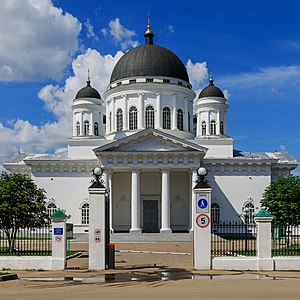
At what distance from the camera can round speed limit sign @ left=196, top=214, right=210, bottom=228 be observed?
59.4ft

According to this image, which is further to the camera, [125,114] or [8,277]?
[125,114]

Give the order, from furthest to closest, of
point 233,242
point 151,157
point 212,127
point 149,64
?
point 149,64
point 212,127
point 151,157
point 233,242

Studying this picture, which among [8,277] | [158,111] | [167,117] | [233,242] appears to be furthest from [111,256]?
[167,117]

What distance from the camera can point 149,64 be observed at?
50.9 m

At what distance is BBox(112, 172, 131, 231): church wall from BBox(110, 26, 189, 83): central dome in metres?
11.3

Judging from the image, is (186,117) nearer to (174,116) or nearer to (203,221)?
(174,116)

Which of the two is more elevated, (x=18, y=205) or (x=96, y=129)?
(x=96, y=129)

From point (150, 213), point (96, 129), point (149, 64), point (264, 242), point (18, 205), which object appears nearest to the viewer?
point (264, 242)

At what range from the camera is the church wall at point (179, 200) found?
45.2 meters

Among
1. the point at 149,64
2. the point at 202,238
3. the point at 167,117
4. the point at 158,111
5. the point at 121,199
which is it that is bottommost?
the point at 202,238

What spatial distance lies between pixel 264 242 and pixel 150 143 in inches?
1005

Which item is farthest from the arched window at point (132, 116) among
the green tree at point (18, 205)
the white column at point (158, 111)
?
the green tree at point (18, 205)

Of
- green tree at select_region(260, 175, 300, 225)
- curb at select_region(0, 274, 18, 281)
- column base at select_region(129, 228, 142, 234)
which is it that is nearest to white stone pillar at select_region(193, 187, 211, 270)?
curb at select_region(0, 274, 18, 281)

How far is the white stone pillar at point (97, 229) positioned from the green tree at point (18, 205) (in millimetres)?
9559
